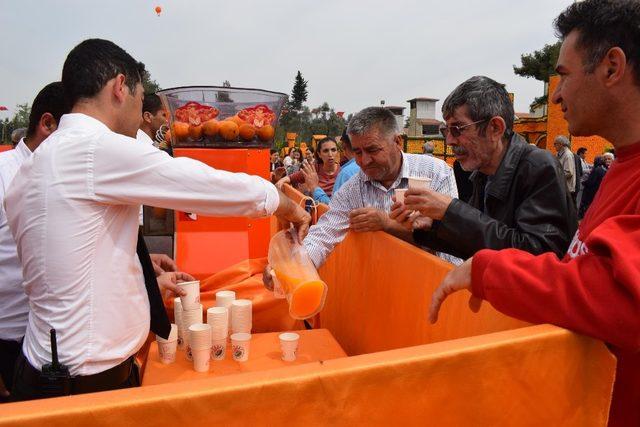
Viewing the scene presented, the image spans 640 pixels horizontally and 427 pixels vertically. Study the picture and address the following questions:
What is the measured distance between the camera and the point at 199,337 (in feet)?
7.09

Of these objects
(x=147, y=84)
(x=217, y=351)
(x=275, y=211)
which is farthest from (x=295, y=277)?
(x=147, y=84)

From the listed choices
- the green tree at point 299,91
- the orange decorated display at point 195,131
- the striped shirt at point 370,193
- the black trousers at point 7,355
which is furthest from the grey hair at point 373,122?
the green tree at point 299,91

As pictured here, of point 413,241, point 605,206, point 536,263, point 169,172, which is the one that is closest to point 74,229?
point 169,172

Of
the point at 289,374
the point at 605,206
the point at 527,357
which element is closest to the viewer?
the point at 289,374

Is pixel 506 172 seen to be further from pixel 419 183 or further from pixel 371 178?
pixel 371 178

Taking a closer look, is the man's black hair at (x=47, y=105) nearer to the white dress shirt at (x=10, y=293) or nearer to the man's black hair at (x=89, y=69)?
the white dress shirt at (x=10, y=293)

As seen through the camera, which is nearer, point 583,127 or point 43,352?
point 583,127

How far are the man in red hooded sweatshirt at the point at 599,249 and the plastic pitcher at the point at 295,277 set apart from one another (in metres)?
0.88

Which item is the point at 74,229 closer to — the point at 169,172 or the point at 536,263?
the point at 169,172

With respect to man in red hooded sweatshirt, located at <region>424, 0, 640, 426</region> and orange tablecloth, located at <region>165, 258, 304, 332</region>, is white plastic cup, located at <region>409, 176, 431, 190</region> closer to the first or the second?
man in red hooded sweatshirt, located at <region>424, 0, 640, 426</region>

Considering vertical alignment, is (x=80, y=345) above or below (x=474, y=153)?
below

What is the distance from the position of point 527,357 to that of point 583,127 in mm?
719

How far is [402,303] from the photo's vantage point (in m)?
2.43

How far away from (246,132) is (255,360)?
1.65m
